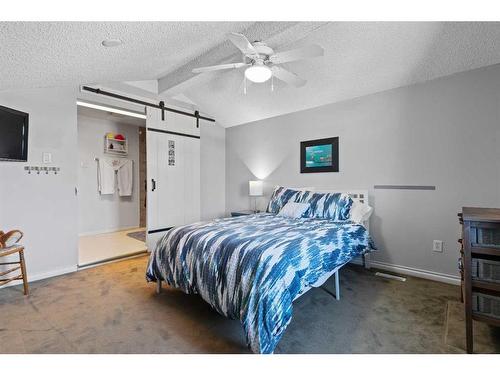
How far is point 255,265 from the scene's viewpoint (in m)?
1.53

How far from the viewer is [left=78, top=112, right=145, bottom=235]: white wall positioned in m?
4.92

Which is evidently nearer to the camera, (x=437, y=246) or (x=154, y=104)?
(x=437, y=246)

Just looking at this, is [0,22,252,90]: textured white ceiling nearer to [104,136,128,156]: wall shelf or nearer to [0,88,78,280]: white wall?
[0,88,78,280]: white wall

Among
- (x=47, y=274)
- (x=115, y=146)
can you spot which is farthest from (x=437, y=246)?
(x=115, y=146)

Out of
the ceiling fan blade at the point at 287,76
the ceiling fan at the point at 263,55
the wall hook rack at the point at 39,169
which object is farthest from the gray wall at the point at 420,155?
the wall hook rack at the point at 39,169

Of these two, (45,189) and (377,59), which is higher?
(377,59)

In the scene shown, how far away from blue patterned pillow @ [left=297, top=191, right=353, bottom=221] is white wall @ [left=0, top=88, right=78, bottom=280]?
9.52ft

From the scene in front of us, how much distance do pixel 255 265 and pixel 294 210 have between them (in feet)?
5.20

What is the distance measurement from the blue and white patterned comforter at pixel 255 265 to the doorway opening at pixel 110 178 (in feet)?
8.64

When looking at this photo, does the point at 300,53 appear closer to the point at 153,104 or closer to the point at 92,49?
the point at 92,49

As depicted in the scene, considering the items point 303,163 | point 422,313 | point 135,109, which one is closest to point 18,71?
point 135,109

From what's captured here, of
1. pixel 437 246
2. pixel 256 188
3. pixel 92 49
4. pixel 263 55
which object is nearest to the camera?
pixel 92 49

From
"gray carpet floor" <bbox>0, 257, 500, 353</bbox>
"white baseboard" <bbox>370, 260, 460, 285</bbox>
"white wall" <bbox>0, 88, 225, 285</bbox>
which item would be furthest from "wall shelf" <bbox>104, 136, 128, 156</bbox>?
"white baseboard" <bbox>370, 260, 460, 285</bbox>
